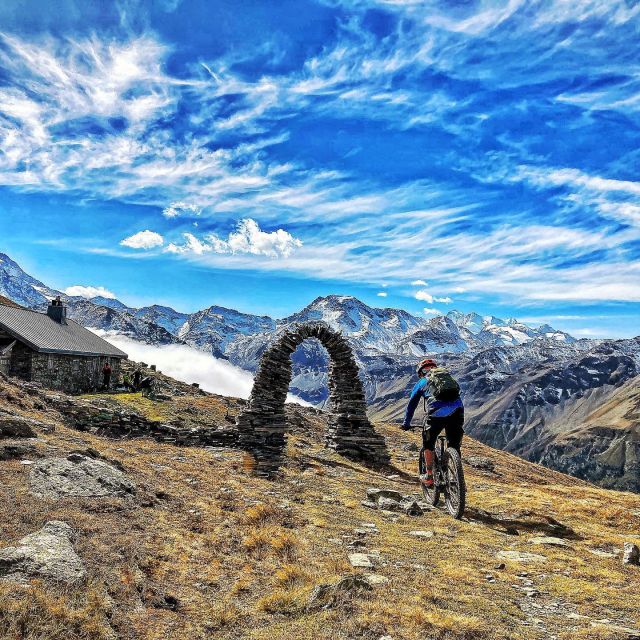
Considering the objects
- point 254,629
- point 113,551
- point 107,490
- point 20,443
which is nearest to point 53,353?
point 20,443

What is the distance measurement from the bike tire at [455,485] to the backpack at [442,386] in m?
1.39

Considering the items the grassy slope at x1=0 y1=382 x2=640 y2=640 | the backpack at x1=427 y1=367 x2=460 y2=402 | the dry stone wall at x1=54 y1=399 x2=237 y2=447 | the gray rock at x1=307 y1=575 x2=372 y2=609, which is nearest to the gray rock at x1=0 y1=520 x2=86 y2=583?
the grassy slope at x1=0 y1=382 x2=640 y2=640

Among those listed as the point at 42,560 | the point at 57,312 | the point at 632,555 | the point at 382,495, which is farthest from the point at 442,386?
the point at 57,312

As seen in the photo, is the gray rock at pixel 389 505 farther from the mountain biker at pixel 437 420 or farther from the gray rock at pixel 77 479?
the gray rock at pixel 77 479

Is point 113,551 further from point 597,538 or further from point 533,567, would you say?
point 597,538

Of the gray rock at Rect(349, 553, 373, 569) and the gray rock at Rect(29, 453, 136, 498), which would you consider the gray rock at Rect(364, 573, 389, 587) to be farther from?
the gray rock at Rect(29, 453, 136, 498)

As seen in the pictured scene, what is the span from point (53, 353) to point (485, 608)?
1574 inches

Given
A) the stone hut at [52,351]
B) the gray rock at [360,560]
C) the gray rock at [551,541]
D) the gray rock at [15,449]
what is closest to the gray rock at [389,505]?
the gray rock at [551,541]

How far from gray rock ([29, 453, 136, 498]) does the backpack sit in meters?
7.58

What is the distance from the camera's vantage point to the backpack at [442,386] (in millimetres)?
12430

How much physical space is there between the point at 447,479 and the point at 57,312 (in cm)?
4680

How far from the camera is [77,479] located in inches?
399

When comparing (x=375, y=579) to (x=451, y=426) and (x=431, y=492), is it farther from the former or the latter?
(x=431, y=492)

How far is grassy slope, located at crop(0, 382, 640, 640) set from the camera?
5.60m
